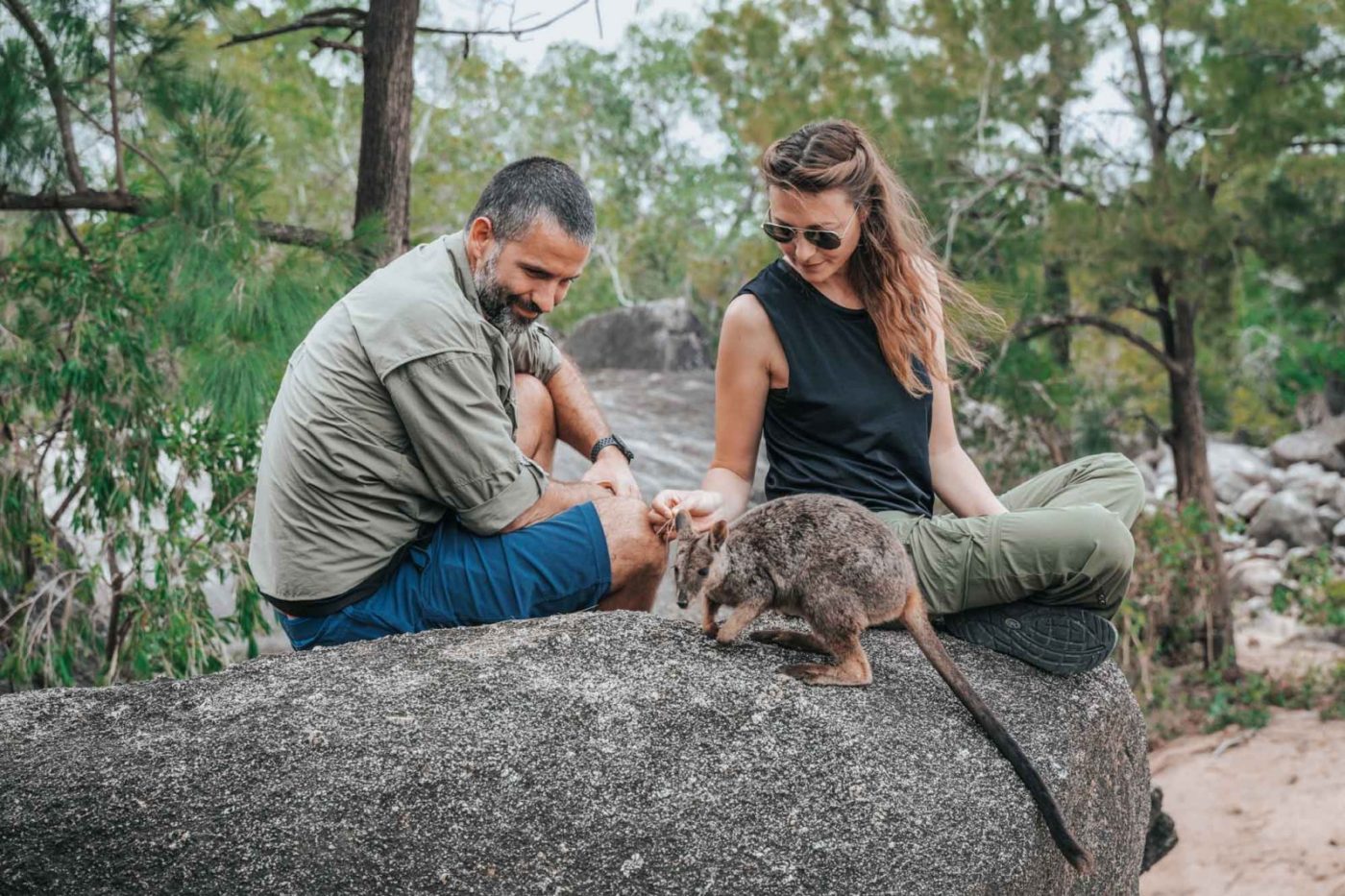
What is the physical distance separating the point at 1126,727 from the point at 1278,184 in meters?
6.45

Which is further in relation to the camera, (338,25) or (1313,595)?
(1313,595)

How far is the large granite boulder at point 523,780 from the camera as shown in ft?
8.86

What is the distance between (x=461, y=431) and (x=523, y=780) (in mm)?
1002

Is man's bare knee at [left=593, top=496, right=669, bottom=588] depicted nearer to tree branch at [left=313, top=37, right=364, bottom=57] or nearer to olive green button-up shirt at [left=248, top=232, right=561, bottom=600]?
olive green button-up shirt at [left=248, top=232, right=561, bottom=600]

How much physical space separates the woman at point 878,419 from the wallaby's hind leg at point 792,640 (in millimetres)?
382

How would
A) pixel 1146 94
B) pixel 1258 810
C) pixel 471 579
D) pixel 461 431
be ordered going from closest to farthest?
1. pixel 461 431
2. pixel 471 579
3. pixel 1258 810
4. pixel 1146 94

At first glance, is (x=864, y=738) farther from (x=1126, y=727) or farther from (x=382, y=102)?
(x=382, y=102)

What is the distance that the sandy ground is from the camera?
6.64m

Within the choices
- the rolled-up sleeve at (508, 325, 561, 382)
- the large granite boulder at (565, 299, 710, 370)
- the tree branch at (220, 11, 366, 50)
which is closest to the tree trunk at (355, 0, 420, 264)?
the tree branch at (220, 11, 366, 50)

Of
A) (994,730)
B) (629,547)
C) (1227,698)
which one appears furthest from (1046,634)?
(1227,698)

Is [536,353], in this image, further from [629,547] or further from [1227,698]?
[1227,698]

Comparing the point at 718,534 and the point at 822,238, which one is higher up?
the point at 822,238

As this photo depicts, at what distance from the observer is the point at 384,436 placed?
11.5 feet

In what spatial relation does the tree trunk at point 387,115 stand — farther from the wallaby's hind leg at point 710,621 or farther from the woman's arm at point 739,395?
the wallaby's hind leg at point 710,621
